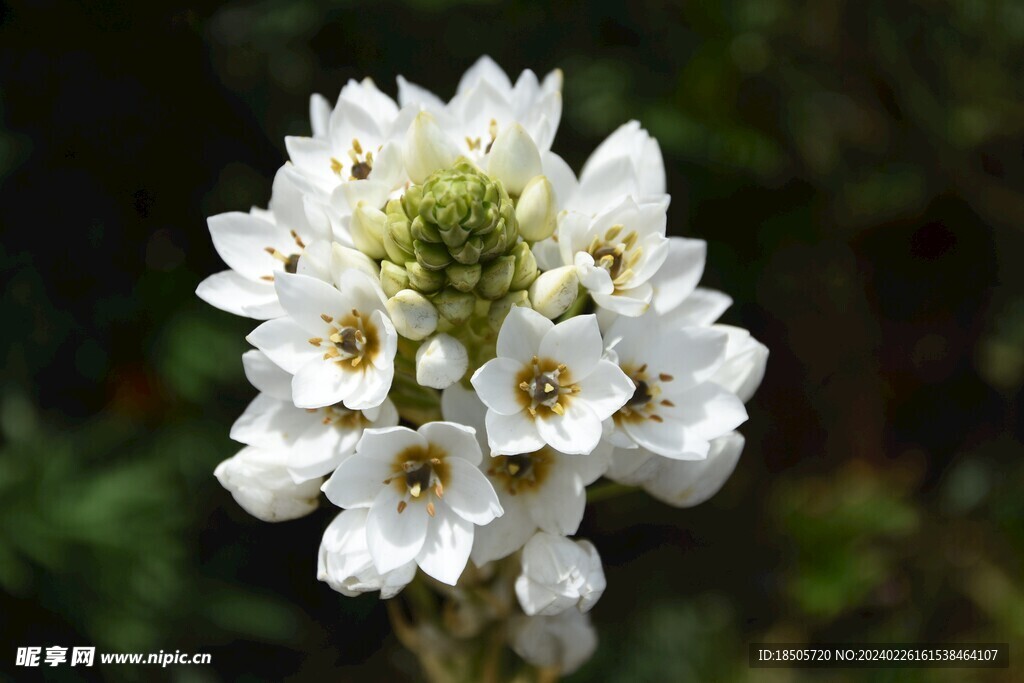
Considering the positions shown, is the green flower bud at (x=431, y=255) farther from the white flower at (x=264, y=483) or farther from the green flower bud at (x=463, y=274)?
the white flower at (x=264, y=483)

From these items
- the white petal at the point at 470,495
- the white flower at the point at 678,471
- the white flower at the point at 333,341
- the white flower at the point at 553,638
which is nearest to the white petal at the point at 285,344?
the white flower at the point at 333,341

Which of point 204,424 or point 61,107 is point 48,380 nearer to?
point 204,424

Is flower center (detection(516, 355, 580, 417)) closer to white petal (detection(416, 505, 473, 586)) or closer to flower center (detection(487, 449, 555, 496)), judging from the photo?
flower center (detection(487, 449, 555, 496))

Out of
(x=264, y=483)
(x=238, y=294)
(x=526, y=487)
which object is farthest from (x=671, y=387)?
(x=238, y=294)

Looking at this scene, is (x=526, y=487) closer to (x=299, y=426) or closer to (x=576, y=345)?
(x=576, y=345)

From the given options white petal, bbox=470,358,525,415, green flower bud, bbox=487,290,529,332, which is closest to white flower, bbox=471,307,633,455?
white petal, bbox=470,358,525,415

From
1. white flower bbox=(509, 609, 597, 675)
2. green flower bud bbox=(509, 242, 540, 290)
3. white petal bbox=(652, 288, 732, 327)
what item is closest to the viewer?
green flower bud bbox=(509, 242, 540, 290)
